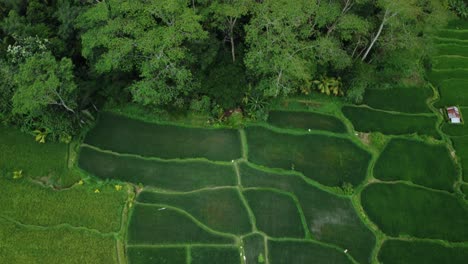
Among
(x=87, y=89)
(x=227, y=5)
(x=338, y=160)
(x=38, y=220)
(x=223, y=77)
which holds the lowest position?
(x=38, y=220)

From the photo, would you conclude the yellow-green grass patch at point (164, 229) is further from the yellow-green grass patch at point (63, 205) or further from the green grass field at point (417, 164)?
the green grass field at point (417, 164)

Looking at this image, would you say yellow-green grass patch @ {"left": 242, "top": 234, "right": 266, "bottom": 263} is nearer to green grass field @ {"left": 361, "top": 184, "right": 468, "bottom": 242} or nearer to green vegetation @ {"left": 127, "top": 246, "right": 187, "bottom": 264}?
green vegetation @ {"left": 127, "top": 246, "right": 187, "bottom": 264}

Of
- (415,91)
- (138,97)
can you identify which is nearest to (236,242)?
(138,97)

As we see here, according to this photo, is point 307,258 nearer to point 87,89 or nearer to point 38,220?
point 38,220

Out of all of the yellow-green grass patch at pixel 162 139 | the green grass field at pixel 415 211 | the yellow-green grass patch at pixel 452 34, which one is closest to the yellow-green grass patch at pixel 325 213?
the green grass field at pixel 415 211

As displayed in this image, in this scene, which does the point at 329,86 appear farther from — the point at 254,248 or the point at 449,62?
the point at 254,248

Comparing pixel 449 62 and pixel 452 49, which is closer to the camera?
pixel 449 62

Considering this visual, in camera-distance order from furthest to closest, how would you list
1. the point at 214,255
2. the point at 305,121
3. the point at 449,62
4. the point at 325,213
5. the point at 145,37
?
1. the point at 449,62
2. the point at 305,121
3. the point at 325,213
4. the point at 145,37
5. the point at 214,255

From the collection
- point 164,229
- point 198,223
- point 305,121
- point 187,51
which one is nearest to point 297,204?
point 198,223
